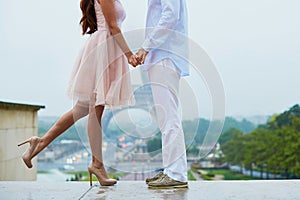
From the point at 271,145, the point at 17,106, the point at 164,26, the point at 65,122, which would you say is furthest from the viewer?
the point at 271,145

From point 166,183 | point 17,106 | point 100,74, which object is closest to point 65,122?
point 100,74

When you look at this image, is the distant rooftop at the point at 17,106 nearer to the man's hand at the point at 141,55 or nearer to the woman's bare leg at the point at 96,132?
the woman's bare leg at the point at 96,132

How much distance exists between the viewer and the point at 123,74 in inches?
79.4

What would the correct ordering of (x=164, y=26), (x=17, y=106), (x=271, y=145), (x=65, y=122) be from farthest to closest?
(x=271, y=145), (x=17, y=106), (x=65, y=122), (x=164, y=26)

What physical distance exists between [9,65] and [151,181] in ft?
10.4

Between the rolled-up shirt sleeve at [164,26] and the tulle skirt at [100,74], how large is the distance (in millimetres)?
161

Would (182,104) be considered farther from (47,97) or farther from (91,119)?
(47,97)

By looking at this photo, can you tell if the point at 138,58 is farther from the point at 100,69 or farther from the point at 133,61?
the point at 100,69

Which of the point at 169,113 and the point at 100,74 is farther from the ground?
the point at 100,74

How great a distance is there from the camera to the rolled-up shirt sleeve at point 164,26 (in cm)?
188

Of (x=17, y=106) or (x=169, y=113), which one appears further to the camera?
(x=17, y=106)

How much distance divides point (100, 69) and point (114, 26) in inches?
7.0

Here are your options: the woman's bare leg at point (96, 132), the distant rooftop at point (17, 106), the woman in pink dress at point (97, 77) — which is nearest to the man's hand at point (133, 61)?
the woman in pink dress at point (97, 77)

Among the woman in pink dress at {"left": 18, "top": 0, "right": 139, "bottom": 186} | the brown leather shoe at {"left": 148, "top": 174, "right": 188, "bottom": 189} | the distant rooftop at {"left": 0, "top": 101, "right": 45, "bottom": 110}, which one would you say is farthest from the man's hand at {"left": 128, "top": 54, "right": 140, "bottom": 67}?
the distant rooftop at {"left": 0, "top": 101, "right": 45, "bottom": 110}
